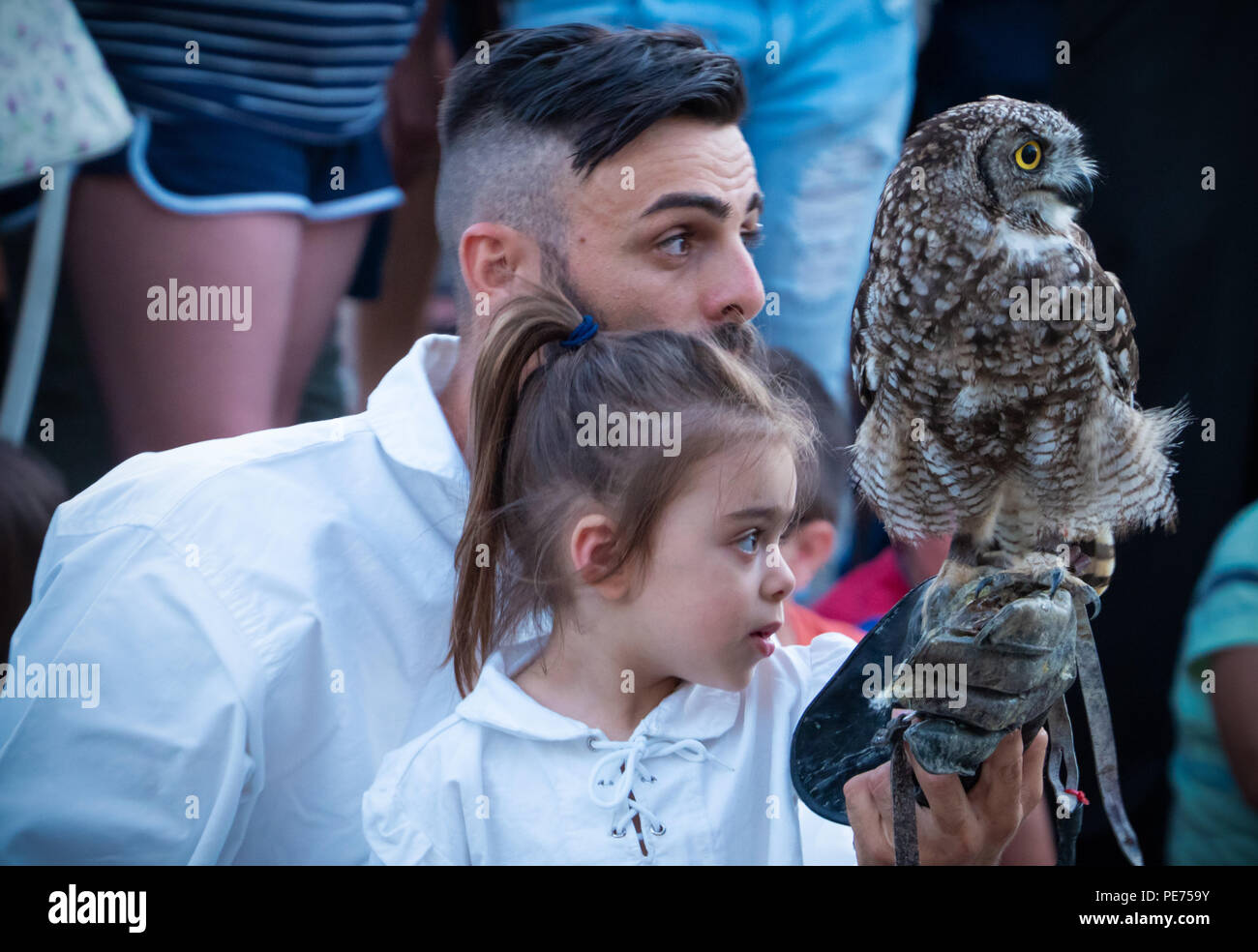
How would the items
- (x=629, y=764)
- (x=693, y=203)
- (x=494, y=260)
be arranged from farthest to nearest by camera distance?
(x=494, y=260), (x=693, y=203), (x=629, y=764)

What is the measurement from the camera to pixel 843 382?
2.10 meters

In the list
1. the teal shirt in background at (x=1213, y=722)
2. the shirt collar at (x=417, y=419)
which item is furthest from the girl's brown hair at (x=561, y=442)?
the teal shirt in background at (x=1213, y=722)

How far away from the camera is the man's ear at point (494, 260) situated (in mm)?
1614

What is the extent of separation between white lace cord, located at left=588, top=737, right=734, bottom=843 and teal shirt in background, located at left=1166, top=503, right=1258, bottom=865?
1.02 m

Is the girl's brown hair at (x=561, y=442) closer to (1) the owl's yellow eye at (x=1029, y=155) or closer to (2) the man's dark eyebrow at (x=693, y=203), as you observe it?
(2) the man's dark eyebrow at (x=693, y=203)

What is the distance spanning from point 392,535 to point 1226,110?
68.4 inches

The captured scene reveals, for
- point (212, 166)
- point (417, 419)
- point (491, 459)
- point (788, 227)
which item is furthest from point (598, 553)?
point (212, 166)

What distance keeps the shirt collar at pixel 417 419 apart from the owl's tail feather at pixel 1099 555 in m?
0.82

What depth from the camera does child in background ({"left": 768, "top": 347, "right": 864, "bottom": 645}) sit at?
5.54 feet

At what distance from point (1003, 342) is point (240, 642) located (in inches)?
39.3

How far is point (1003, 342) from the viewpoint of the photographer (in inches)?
41.8

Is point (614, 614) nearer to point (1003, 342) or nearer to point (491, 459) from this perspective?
point (491, 459)

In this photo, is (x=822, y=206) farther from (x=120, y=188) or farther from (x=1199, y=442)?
(x=120, y=188)

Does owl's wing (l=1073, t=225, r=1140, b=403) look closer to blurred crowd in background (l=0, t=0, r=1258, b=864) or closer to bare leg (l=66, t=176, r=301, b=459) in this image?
blurred crowd in background (l=0, t=0, r=1258, b=864)
